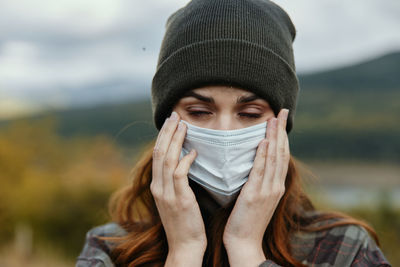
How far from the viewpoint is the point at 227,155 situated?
211 centimetres

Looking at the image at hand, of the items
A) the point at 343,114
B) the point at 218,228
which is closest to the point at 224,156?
the point at 218,228

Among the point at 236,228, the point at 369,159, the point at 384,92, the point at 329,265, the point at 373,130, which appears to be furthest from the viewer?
the point at 384,92

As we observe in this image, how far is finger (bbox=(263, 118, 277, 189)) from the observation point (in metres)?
2.07

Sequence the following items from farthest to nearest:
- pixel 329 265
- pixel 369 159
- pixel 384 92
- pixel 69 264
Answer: pixel 384 92 < pixel 369 159 < pixel 69 264 < pixel 329 265

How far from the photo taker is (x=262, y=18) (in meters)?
2.21

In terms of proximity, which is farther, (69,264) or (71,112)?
(71,112)

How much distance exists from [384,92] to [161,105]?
3933 inches

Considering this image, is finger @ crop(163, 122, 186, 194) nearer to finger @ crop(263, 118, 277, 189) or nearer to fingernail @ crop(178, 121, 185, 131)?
fingernail @ crop(178, 121, 185, 131)

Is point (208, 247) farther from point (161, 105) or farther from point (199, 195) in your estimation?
point (161, 105)

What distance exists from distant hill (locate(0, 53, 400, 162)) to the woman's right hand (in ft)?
175

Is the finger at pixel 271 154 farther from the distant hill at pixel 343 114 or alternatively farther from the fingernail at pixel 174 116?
the distant hill at pixel 343 114

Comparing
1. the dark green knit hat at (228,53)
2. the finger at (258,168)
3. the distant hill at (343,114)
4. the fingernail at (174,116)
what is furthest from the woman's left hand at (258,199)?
the distant hill at (343,114)

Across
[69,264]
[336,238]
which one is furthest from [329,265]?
[69,264]

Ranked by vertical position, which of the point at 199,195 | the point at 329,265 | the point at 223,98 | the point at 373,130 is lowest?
the point at 373,130
